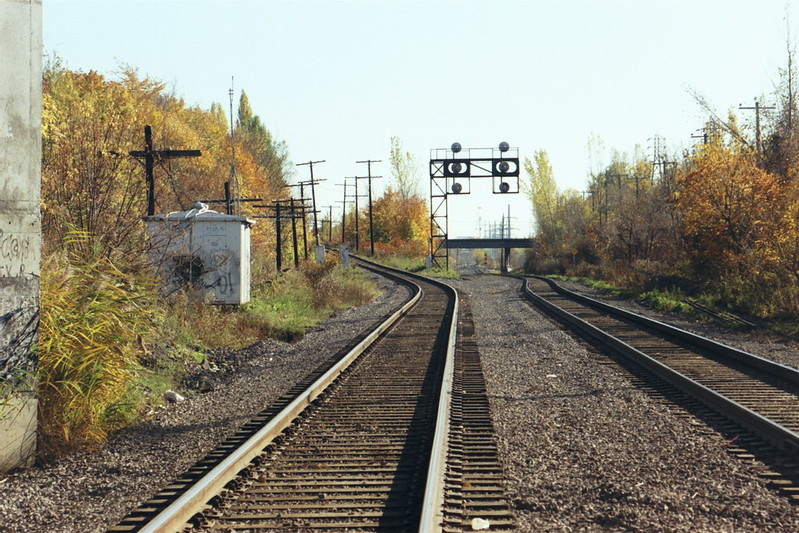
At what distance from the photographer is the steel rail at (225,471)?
425 cm

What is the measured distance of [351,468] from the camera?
223 inches

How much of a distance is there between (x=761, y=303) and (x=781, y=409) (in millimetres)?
12118

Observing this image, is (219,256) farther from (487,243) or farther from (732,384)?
(487,243)

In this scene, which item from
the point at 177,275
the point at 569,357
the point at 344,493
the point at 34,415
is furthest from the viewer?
the point at 177,275

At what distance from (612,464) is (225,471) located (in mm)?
2961

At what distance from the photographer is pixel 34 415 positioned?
6191mm

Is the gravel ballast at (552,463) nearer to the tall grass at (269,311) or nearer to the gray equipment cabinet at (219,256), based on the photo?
the tall grass at (269,311)

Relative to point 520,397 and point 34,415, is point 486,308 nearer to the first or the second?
point 520,397

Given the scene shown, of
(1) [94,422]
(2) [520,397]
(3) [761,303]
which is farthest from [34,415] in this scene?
(3) [761,303]

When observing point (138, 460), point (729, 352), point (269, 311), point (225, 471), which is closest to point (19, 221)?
point (138, 460)

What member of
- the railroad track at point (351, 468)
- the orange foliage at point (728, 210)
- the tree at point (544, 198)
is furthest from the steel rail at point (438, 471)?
the tree at point (544, 198)

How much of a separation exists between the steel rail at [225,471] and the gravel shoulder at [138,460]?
49cm

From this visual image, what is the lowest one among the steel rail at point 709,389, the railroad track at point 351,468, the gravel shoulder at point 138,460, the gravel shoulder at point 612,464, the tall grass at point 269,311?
the gravel shoulder at point 138,460

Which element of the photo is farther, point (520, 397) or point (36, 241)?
point (520, 397)
